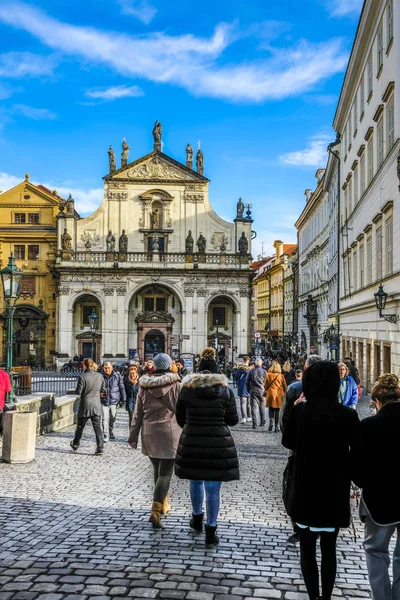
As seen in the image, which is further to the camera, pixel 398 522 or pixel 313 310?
pixel 313 310

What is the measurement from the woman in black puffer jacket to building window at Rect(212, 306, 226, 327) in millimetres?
46598

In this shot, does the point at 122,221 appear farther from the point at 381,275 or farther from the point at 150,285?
the point at 381,275

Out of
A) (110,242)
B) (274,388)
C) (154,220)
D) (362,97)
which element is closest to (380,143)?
(362,97)

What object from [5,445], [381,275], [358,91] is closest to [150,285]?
[358,91]

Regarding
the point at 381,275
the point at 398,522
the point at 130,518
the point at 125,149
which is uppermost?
the point at 125,149

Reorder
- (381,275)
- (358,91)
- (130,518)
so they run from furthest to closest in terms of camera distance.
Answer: (358,91), (381,275), (130,518)

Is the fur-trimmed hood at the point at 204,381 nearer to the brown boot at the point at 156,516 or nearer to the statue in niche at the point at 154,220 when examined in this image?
the brown boot at the point at 156,516

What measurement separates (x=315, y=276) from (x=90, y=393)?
3891cm

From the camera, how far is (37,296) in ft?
177

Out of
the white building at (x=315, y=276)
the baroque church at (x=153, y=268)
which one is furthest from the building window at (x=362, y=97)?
the baroque church at (x=153, y=268)

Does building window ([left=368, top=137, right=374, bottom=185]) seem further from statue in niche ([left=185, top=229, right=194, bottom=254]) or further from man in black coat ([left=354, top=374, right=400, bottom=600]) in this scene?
statue in niche ([left=185, top=229, right=194, bottom=254])

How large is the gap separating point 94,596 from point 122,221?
49564 mm

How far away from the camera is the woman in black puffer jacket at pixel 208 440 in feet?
20.1

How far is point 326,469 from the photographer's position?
459 cm
